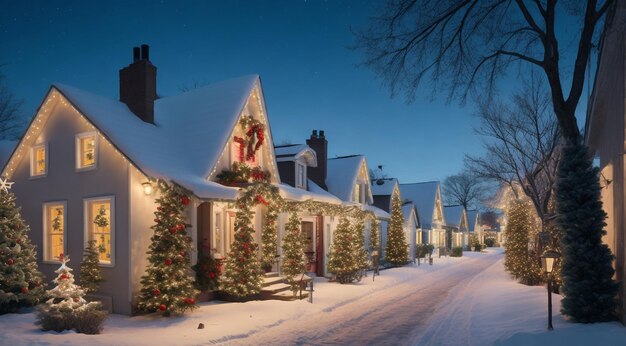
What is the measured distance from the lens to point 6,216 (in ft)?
40.9

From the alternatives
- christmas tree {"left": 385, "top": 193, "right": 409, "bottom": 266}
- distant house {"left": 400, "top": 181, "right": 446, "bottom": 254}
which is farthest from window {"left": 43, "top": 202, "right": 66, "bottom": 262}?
distant house {"left": 400, "top": 181, "right": 446, "bottom": 254}

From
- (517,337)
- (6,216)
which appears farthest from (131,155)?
(517,337)

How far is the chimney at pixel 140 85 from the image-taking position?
16.1 meters

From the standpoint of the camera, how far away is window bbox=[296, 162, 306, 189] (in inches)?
885

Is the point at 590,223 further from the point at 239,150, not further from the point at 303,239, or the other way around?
the point at 239,150

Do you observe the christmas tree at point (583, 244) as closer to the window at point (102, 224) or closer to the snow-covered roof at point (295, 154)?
the window at point (102, 224)

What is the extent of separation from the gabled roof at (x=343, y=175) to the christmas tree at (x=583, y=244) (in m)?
17.1

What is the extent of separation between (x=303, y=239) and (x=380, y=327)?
224 inches

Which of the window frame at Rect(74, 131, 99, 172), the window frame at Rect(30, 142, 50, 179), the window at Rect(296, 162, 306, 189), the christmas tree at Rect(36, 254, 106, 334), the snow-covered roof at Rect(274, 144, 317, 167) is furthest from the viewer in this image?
the window at Rect(296, 162, 306, 189)

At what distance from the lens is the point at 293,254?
634 inches

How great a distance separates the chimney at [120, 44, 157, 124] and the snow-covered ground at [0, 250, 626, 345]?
701 centimetres

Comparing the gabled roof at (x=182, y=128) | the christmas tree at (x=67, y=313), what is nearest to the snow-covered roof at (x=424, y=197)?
the gabled roof at (x=182, y=128)

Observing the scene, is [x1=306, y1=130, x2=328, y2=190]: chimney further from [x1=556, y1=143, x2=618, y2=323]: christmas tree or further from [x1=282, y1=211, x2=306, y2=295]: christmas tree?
[x1=556, y1=143, x2=618, y2=323]: christmas tree

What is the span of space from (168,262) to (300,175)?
1139cm
